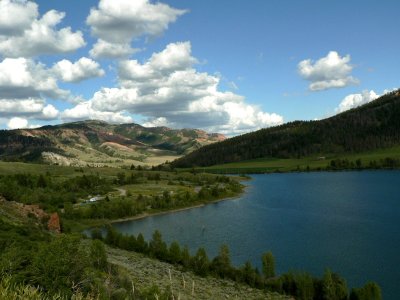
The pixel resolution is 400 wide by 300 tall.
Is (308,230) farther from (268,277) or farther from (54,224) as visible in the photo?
(54,224)

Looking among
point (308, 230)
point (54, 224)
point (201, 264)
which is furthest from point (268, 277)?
point (54, 224)

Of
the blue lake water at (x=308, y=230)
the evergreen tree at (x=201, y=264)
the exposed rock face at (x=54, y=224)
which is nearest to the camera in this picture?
the evergreen tree at (x=201, y=264)

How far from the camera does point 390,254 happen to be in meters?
87.5

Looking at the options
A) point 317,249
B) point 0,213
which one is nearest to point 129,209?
point 0,213

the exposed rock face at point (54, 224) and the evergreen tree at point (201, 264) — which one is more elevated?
the exposed rock face at point (54, 224)

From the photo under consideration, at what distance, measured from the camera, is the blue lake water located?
82.4 m

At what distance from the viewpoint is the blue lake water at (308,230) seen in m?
82.4

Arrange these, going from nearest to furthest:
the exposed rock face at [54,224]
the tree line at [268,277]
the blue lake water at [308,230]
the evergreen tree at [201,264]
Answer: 1. the tree line at [268,277]
2. the evergreen tree at [201,264]
3. the blue lake water at [308,230]
4. the exposed rock face at [54,224]

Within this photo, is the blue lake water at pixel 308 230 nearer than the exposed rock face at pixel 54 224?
Yes

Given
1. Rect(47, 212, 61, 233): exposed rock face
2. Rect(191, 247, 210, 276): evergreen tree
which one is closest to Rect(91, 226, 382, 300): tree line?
Rect(191, 247, 210, 276): evergreen tree

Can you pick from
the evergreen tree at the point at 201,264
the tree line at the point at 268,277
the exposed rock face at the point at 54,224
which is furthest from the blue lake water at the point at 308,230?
the exposed rock face at the point at 54,224

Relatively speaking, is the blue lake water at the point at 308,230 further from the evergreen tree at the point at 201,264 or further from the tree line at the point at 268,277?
the evergreen tree at the point at 201,264

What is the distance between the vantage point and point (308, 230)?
117500 mm

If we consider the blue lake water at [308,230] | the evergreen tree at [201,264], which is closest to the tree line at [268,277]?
the evergreen tree at [201,264]
